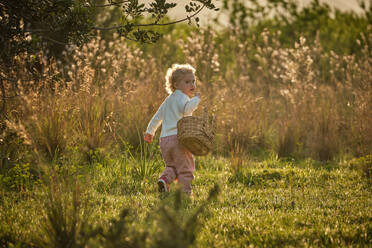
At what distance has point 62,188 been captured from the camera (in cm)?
319

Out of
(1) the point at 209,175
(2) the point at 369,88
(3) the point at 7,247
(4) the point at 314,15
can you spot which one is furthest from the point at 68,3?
(4) the point at 314,15

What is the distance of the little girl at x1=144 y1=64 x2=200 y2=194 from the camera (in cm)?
482

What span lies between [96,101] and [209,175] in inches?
92.7

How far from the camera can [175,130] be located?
4.95 meters

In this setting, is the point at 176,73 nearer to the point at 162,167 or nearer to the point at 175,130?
the point at 175,130

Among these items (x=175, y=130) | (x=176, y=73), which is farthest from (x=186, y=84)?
(x=175, y=130)

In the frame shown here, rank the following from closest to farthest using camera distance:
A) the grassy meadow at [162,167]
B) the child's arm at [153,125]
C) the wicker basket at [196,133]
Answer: the grassy meadow at [162,167]
the wicker basket at [196,133]
the child's arm at [153,125]

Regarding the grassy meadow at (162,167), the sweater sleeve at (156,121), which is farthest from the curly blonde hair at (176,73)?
the grassy meadow at (162,167)

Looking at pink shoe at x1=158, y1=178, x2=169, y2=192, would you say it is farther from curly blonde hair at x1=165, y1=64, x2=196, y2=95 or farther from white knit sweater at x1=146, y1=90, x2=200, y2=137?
curly blonde hair at x1=165, y1=64, x2=196, y2=95

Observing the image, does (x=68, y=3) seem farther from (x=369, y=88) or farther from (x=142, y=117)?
(x=369, y=88)

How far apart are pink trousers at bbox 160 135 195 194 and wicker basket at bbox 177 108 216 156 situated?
0.66 ft

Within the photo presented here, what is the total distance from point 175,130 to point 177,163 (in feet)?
1.31

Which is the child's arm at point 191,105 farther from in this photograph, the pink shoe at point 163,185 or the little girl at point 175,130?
the pink shoe at point 163,185

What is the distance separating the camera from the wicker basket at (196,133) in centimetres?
445
